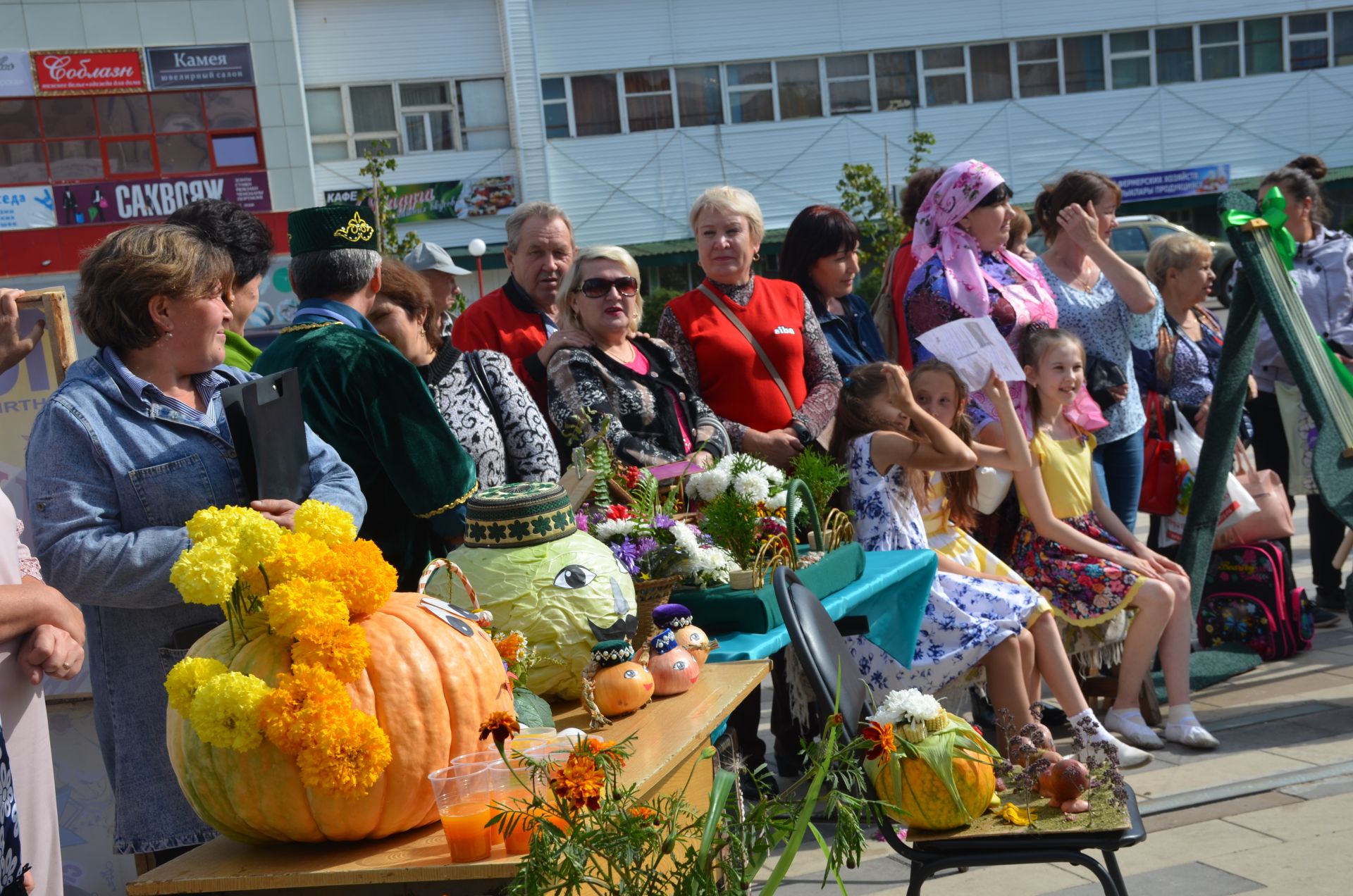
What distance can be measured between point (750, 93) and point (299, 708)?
26.6 metres

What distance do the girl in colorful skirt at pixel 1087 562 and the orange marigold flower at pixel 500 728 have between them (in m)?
3.49

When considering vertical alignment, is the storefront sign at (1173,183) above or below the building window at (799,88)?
below

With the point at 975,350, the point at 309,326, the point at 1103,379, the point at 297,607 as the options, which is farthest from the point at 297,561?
the point at 1103,379

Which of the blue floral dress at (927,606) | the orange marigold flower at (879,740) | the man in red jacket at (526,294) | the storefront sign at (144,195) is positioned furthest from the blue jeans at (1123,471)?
the storefront sign at (144,195)

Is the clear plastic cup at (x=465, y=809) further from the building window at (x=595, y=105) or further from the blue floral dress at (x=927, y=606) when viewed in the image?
the building window at (x=595, y=105)

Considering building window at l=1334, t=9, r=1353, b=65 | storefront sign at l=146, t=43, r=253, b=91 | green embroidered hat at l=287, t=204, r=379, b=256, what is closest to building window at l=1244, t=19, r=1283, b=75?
building window at l=1334, t=9, r=1353, b=65

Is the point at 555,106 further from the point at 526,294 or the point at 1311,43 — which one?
the point at 526,294

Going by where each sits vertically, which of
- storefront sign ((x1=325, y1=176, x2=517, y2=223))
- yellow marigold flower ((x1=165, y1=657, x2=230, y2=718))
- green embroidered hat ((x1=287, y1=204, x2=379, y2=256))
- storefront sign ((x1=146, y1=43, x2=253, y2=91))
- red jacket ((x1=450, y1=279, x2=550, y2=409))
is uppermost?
storefront sign ((x1=146, y1=43, x2=253, y2=91))

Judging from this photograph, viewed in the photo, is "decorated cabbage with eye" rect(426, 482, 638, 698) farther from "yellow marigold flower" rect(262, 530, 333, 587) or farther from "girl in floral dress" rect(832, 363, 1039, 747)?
"girl in floral dress" rect(832, 363, 1039, 747)

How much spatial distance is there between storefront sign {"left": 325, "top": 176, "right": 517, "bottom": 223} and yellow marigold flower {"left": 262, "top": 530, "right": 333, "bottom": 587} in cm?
2442

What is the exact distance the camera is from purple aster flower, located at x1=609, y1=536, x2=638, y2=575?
3.15 m

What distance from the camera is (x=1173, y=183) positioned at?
1078 inches

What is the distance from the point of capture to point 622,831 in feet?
5.59

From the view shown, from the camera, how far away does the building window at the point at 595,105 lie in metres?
26.7
